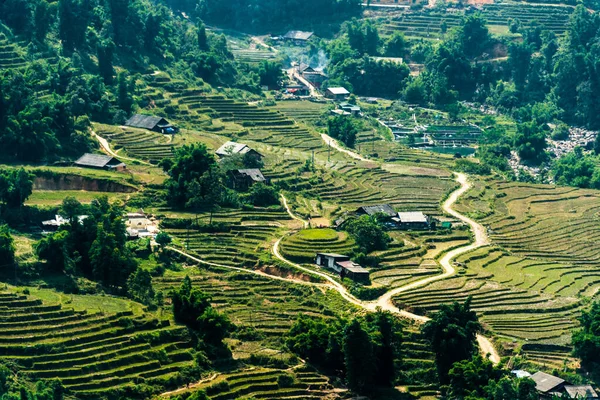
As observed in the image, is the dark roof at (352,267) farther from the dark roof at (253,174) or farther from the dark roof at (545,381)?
the dark roof at (253,174)

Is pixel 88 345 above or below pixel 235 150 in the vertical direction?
below

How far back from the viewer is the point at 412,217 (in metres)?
66.8

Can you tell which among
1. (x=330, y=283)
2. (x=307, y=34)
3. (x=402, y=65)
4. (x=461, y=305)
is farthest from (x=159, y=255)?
(x=307, y=34)

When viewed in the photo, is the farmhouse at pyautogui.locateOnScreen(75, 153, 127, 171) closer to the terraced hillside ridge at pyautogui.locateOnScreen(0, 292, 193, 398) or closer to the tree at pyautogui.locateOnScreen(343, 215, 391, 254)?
the tree at pyautogui.locateOnScreen(343, 215, 391, 254)

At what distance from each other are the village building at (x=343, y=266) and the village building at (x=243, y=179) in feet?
32.1

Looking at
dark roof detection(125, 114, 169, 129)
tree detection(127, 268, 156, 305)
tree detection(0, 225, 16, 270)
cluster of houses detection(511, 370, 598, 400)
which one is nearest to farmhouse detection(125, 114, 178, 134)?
dark roof detection(125, 114, 169, 129)

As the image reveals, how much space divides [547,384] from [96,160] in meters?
27.6

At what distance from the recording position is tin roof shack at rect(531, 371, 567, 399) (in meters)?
50.4

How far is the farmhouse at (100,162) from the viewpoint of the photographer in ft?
224

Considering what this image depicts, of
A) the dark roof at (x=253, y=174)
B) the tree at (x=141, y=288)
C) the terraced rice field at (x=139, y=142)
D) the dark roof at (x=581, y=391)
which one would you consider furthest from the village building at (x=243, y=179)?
the dark roof at (x=581, y=391)

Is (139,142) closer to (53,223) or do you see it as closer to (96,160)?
(96,160)

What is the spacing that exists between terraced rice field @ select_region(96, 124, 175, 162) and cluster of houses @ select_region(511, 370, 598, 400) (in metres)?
26.6

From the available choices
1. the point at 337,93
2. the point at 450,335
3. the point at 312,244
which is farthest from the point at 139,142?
the point at 450,335

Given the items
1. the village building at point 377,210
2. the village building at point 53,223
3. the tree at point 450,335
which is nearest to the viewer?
the tree at point 450,335
